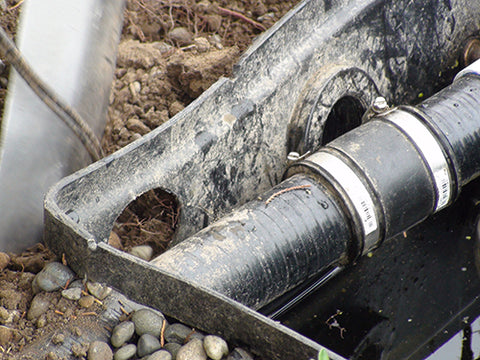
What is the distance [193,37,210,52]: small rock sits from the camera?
283 centimetres

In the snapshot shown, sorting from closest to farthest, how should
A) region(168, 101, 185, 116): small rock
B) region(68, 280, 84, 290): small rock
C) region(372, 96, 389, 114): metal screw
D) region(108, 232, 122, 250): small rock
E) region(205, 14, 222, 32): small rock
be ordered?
region(68, 280, 84, 290): small rock, region(108, 232, 122, 250): small rock, region(372, 96, 389, 114): metal screw, region(168, 101, 185, 116): small rock, region(205, 14, 222, 32): small rock

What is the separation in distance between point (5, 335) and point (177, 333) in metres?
0.46

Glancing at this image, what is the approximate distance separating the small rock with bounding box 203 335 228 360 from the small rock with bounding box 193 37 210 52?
1512 millimetres

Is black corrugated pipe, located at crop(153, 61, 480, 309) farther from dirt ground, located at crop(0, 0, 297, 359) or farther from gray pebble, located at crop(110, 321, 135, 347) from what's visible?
dirt ground, located at crop(0, 0, 297, 359)

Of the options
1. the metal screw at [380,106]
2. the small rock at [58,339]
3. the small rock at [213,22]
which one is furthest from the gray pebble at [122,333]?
the small rock at [213,22]

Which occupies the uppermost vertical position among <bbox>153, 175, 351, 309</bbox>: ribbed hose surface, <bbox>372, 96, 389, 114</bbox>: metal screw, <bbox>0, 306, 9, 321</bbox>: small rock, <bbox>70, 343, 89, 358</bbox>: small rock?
<bbox>372, 96, 389, 114</bbox>: metal screw

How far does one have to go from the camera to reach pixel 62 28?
224 cm

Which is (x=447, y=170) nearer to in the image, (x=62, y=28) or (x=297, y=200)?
(x=297, y=200)

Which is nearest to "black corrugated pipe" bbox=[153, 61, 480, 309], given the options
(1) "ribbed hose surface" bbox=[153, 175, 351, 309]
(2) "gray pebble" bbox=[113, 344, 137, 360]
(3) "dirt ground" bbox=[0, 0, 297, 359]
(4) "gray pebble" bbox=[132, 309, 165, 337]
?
(1) "ribbed hose surface" bbox=[153, 175, 351, 309]

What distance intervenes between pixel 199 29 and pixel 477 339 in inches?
71.0

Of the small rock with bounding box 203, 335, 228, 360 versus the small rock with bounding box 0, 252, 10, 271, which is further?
the small rock with bounding box 0, 252, 10, 271

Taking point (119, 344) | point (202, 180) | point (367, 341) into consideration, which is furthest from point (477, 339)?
point (119, 344)

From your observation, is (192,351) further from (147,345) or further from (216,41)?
(216,41)

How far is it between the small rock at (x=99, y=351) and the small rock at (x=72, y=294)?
0.17m
